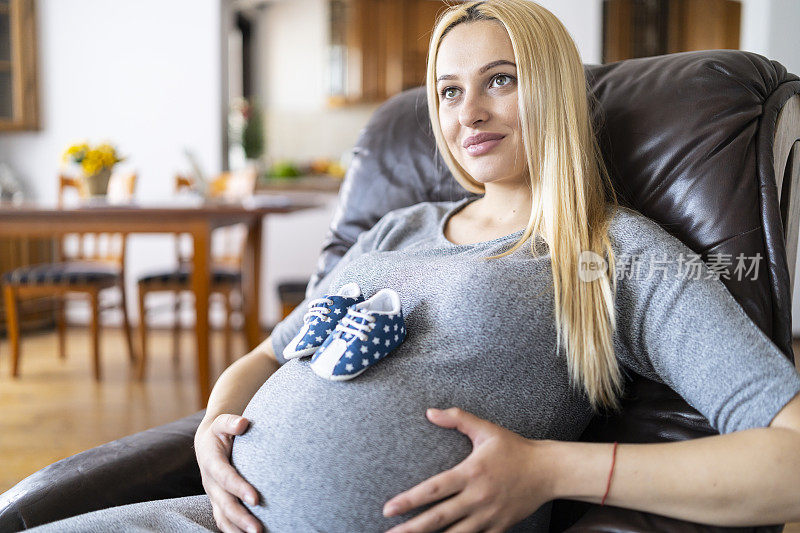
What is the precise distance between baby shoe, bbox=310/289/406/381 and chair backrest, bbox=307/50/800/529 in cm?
38

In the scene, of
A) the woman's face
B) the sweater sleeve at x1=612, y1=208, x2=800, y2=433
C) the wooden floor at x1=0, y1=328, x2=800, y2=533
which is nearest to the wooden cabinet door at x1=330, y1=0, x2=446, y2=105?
the wooden floor at x1=0, y1=328, x2=800, y2=533

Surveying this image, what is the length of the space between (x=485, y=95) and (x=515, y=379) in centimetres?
→ 44

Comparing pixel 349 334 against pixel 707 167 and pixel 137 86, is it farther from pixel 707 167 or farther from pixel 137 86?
pixel 137 86

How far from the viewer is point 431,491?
32.6 inches

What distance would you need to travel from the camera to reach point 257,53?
6.99 meters

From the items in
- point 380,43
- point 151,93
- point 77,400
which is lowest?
point 77,400

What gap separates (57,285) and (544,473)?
3.06 m

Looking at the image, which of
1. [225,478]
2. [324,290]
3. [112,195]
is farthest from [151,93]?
[225,478]

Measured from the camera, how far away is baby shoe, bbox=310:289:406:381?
→ 3.03 feet

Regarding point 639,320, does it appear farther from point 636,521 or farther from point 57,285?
point 57,285

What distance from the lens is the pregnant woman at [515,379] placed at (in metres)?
0.82

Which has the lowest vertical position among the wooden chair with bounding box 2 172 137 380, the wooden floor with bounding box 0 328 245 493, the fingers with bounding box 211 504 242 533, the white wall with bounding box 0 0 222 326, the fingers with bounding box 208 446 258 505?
the wooden floor with bounding box 0 328 245 493

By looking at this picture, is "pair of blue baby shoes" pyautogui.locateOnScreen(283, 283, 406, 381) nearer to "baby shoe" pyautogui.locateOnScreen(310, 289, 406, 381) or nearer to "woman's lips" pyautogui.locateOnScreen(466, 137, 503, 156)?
"baby shoe" pyautogui.locateOnScreen(310, 289, 406, 381)

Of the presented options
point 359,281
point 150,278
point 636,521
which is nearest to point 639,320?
point 636,521
